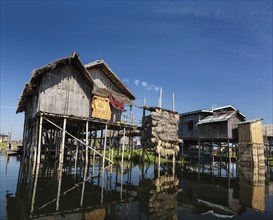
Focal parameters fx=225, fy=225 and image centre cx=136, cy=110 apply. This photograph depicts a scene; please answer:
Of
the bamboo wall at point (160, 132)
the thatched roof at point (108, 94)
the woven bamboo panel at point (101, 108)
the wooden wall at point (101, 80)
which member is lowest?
the bamboo wall at point (160, 132)

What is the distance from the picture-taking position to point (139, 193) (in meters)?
11.7

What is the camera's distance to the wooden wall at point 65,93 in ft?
50.9

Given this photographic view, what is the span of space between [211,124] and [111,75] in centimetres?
1500

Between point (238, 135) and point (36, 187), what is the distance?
22703 millimetres

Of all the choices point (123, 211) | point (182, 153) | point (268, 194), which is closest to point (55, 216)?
point (123, 211)

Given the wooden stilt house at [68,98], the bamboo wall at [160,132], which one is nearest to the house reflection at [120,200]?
the wooden stilt house at [68,98]

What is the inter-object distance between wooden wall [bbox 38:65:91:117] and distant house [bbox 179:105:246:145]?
1696 centimetres

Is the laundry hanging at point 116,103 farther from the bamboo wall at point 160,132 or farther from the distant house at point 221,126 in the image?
the distant house at point 221,126

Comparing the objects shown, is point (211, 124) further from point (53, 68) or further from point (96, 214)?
point (96, 214)

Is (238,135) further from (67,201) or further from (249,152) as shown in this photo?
(67,201)

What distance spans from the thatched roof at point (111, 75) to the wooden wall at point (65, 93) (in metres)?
2.85

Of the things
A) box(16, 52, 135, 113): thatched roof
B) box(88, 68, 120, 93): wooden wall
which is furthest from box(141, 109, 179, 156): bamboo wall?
box(88, 68, 120, 93): wooden wall

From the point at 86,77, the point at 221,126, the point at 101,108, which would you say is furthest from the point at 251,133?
the point at 86,77

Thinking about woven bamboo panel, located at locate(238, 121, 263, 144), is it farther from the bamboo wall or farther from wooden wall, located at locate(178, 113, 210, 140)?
the bamboo wall
